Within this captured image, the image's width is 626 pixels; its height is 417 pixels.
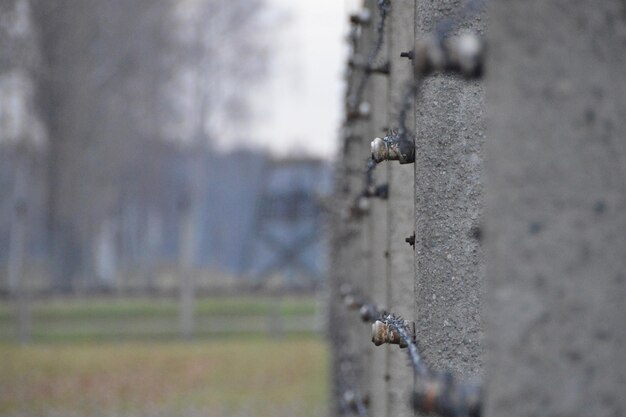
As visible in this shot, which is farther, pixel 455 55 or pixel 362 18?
pixel 362 18

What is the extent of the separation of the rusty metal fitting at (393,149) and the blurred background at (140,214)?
9.62 meters

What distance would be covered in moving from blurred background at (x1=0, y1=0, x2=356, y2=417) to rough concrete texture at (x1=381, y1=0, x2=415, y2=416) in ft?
28.4

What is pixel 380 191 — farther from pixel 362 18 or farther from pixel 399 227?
pixel 362 18

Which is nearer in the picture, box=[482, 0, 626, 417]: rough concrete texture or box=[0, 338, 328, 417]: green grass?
box=[482, 0, 626, 417]: rough concrete texture

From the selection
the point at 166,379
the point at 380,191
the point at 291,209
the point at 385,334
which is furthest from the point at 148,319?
the point at 385,334

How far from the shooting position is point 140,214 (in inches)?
1991

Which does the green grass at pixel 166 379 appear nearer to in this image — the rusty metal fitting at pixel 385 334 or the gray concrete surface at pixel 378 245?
the gray concrete surface at pixel 378 245

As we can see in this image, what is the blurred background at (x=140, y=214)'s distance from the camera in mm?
14250

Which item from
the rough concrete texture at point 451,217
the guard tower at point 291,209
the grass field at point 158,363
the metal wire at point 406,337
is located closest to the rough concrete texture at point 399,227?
the metal wire at point 406,337

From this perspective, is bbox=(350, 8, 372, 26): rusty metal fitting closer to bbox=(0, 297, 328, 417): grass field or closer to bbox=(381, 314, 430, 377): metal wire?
bbox=(381, 314, 430, 377): metal wire

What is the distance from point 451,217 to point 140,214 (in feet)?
162

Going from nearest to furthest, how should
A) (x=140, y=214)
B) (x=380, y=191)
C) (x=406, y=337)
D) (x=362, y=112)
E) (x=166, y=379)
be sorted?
(x=406, y=337) → (x=380, y=191) → (x=362, y=112) → (x=166, y=379) → (x=140, y=214)

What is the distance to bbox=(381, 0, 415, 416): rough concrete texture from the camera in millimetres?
2752

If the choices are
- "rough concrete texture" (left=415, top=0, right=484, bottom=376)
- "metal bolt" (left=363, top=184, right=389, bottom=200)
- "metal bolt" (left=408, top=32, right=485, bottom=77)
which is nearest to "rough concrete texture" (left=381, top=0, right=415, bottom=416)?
"metal bolt" (left=363, top=184, right=389, bottom=200)
